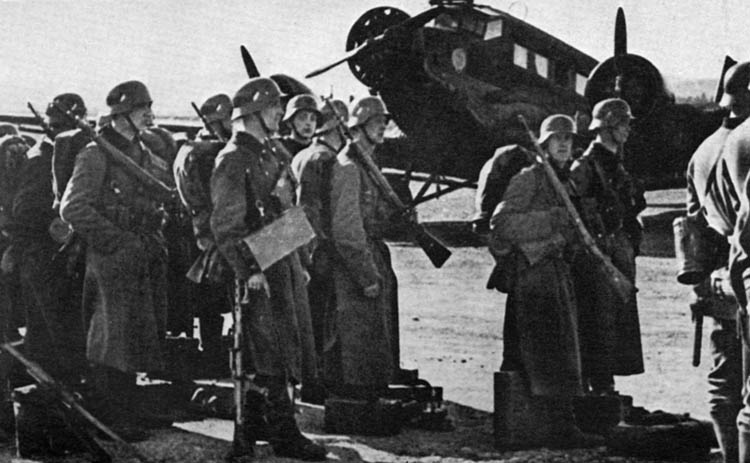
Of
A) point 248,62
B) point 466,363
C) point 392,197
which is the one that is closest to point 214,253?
point 392,197

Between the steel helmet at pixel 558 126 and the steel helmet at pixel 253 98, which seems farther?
the steel helmet at pixel 558 126

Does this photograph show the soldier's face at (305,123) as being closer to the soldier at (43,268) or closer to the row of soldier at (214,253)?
the row of soldier at (214,253)

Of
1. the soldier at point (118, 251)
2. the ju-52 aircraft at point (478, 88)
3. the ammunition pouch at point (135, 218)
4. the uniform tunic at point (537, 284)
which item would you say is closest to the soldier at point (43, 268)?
the soldier at point (118, 251)

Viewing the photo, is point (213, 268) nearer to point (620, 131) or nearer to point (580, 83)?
point (620, 131)

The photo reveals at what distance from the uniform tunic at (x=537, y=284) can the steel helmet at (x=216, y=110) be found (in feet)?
7.95

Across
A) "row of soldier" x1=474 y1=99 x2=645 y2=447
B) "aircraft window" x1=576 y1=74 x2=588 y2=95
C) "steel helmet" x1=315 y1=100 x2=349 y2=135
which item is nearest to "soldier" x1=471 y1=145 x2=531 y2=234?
"row of soldier" x1=474 y1=99 x2=645 y2=447

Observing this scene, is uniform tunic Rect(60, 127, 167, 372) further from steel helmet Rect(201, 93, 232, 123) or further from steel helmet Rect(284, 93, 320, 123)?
steel helmet Rect(284, 93, 320, 123)

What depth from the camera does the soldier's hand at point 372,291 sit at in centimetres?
782

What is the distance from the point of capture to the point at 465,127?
19125 millimetres

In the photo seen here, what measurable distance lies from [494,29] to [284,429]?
13221 mm

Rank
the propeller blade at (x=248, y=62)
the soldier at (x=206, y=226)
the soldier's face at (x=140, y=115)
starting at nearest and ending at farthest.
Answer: the soldier at (x=206, y=226), the soldier's face at (x=140, y=115), the propeller blade at (x=248, y=62)

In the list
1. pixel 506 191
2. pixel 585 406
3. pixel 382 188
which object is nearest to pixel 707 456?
pixel 585 406

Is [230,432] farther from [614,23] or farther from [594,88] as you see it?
[614,23]

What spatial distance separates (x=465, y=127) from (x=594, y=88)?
2.72 meters
